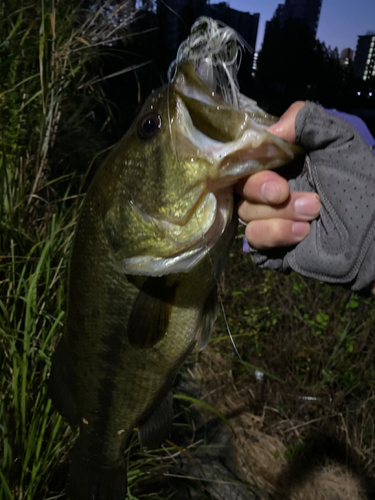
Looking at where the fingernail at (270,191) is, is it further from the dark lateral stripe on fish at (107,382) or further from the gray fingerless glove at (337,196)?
the dark lateral stripe on fish at (107,382)

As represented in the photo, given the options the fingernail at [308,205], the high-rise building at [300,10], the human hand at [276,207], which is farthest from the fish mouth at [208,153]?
the high-rise building at [300,10]

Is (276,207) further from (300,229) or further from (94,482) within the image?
(94,482)

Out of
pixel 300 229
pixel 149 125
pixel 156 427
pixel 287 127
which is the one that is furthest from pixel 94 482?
pixel 287 127

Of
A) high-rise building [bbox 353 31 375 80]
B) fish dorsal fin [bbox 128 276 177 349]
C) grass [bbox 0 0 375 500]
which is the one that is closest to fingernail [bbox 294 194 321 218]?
fish dorsal fin [bbox 128 276 177 349]

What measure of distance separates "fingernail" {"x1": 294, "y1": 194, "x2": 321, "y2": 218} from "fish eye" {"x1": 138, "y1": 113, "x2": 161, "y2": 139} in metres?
0.54

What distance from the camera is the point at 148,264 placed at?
1.07 metres

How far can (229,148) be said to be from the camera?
2.94ft

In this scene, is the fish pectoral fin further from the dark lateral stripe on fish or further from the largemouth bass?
the dark lateral stripe on fish

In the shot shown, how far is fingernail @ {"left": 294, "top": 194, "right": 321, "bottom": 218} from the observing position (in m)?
1.22

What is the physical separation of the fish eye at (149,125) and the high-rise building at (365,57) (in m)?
2.43

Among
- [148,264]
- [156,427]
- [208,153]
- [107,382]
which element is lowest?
[156,427]

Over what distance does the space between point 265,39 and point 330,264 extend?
2519 mm

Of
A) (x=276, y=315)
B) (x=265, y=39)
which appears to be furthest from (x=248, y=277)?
(x=265, y=39)

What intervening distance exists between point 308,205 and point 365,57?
7.48 ft
